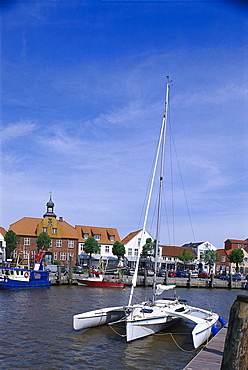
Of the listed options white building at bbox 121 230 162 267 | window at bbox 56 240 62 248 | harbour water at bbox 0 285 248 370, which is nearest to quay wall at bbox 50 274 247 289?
harbour water at bbox 0 285 248 370

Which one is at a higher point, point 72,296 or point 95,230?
point 95,230

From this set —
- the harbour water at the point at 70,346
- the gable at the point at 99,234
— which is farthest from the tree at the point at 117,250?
the harbour water at the point at 70,346

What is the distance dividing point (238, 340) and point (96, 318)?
16.6 meters

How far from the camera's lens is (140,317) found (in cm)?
2133

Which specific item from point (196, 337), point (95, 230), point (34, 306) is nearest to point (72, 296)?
point (34, 306)

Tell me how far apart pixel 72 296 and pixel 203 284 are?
26.8m

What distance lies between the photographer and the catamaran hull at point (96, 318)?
22.2m

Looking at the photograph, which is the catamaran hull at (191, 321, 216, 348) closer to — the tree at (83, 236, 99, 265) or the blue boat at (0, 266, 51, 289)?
the blue boat at (0, 266, 51, 289)

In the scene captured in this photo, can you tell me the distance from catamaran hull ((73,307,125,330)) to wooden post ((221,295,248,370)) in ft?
51.8

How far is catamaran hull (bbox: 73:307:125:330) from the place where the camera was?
2222 cm

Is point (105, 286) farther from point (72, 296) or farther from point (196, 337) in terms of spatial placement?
point (196, 337)

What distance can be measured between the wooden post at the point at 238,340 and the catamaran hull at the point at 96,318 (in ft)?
51.8

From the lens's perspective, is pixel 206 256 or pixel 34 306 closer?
pixel 34 306

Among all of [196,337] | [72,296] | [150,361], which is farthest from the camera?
[72,296]
